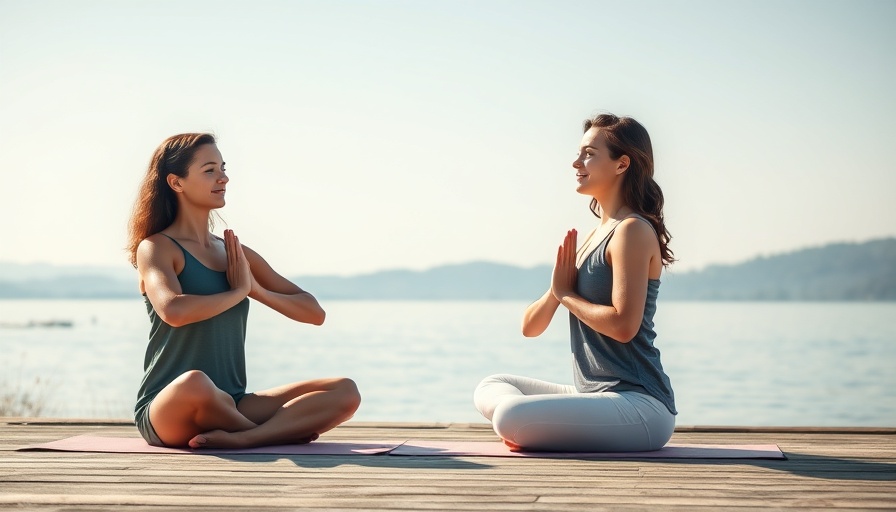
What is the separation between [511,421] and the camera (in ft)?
13.0

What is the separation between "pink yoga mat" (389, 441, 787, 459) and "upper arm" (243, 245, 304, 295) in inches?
34.1

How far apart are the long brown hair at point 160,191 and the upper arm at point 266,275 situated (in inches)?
14.6

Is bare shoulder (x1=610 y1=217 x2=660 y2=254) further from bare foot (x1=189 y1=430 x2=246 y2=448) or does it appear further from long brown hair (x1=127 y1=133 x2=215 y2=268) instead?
long brown hair (x1=127 y1=133 x2=215 y2=268)

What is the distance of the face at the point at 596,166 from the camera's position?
13.7ft

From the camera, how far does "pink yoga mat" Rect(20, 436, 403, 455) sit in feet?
13.1

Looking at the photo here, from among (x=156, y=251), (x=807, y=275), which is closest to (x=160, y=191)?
(x=156, y=251)

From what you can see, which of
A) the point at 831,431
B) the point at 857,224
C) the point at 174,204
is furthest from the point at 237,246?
the point at 857,224

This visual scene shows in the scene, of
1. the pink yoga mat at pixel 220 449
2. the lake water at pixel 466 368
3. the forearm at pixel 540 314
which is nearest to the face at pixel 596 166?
the forearm at pixel 540 314

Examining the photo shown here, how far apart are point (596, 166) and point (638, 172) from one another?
174 mm

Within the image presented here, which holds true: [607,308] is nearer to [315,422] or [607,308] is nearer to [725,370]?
[315,422]

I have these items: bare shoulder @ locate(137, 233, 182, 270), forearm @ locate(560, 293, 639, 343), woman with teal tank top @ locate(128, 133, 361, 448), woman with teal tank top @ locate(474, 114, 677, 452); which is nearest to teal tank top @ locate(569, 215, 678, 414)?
woman with teal tank top @ locate(474, 114, 677, 452)

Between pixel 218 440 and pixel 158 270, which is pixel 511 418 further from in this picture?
pixel 158 270

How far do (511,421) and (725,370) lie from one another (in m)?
16.7

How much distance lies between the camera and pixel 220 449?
4.07 meters
